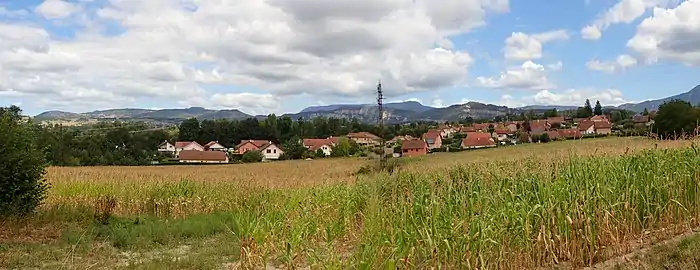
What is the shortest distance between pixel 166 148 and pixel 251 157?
53.9 feet

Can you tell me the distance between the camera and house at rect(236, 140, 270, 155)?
70.1m

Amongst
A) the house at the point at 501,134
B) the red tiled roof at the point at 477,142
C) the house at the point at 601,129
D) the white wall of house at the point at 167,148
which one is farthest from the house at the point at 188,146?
the house at the point at 601,129

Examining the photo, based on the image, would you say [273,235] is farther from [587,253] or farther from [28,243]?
[28,243]

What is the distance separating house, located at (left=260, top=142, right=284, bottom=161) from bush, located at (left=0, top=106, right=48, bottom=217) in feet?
171

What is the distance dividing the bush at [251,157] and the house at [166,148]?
1098 cm

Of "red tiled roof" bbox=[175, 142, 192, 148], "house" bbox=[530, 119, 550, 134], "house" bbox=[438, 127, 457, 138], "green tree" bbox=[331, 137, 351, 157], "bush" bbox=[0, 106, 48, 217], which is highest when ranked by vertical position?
"bush" bbox=[0, 106, 48, 217]

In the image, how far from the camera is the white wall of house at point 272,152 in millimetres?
65200

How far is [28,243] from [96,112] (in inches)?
8352

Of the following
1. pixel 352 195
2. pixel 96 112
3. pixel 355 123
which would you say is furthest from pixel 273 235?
pixel 96 112

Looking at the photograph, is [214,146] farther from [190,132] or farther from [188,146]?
[190,132]

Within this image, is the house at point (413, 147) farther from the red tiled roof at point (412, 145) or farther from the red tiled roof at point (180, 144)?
the red tiled roof at point (180, 144)

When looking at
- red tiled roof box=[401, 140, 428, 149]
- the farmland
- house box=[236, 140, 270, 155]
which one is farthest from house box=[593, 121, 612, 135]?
house box=[236, 140, 270, 155]

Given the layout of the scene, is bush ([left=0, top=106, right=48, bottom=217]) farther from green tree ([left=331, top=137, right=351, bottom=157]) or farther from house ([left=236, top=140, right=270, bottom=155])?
house ([left=236, top=140, right=270, bottom=155])

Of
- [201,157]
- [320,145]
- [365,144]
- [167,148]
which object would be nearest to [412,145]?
[365,144]
